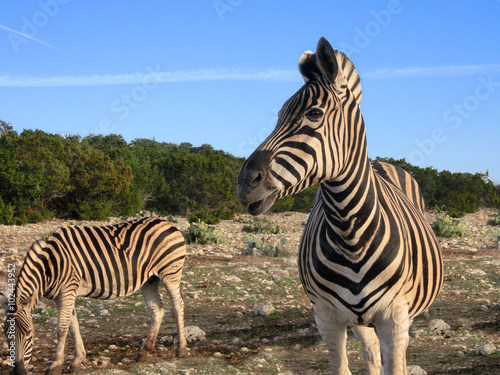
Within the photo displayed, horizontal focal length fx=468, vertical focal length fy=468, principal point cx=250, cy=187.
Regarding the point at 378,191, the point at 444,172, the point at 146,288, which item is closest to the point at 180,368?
the point at 146,288

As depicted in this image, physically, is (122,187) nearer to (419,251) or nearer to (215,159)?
(215,159)

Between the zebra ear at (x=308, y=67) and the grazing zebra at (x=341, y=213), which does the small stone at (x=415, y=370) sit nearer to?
the grazing zebra at (x=341, y=213)

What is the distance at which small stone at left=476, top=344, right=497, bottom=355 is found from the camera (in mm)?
5375

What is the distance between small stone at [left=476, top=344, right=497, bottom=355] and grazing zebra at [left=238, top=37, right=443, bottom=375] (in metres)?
2.58

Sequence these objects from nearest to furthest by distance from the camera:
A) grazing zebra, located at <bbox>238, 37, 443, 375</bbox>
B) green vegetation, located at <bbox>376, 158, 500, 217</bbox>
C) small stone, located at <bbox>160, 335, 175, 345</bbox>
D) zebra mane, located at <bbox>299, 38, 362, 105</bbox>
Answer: grazing zebra, located at <bbox>238, 37, 443, 375</bbox> < zebra mane, located at <bbox>299, 38, 362, 105</bbox> < small stone, located at <bbox>160, 335, 175, 345</bbox> < green vegetation, located at <bbox>376, 158, 500, 217</bbox>

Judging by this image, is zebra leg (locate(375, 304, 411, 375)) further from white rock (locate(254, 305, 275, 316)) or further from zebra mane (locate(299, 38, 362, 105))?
white rock (locate(254, 305, 275, 316))

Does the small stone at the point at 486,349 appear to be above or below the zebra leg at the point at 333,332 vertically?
below

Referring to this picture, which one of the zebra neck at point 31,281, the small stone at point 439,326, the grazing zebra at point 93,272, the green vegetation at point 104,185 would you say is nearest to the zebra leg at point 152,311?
the grazing zebra at point 93,272

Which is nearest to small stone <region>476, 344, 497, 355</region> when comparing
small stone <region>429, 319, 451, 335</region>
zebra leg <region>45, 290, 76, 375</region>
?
small stone <region>429, 319, 451, 335</region>

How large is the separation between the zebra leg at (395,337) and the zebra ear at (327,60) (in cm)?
150

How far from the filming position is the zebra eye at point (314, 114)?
2.62 m

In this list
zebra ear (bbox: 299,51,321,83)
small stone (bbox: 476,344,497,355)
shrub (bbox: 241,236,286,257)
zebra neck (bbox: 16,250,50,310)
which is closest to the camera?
zebra ear (bbox: 299,51,321,83)

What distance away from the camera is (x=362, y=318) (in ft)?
9.88

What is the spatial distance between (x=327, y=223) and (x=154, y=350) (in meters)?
3.83
